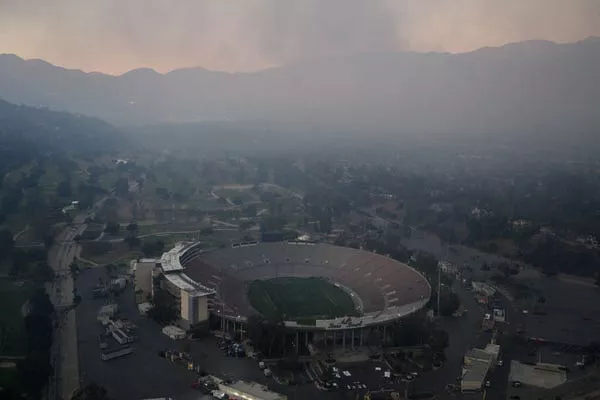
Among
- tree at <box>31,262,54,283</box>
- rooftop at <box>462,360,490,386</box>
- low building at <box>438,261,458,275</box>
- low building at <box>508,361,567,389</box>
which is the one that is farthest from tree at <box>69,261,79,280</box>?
low building at <box>508,361,567,389</box>

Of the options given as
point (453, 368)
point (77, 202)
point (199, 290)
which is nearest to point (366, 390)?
point (453, 368)

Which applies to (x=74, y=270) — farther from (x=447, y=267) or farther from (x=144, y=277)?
(x=447, y=267)

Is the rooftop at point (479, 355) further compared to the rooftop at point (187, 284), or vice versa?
the rooftop at point (187, 284)

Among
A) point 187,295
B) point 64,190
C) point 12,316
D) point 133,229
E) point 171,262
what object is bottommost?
point 12,316

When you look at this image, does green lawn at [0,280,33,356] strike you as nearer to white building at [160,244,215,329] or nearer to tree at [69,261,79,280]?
tree at [69,261,79,280]

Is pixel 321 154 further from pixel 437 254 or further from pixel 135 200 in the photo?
pixel 437 254

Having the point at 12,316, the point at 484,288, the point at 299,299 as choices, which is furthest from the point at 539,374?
the point at 12,316

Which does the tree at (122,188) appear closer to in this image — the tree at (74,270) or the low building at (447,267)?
the tree at (74,270)

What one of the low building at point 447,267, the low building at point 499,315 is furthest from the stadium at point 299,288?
the low building at point 447,267
